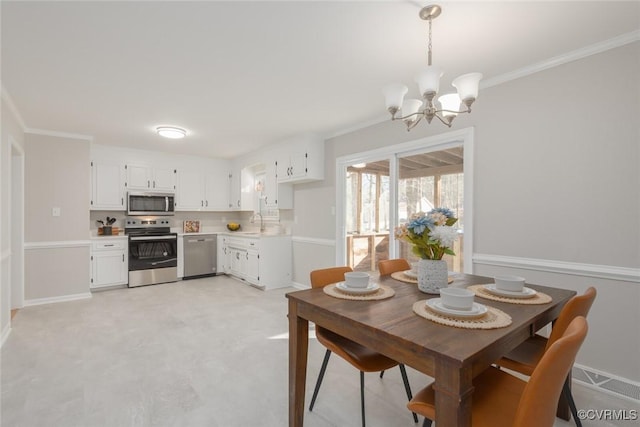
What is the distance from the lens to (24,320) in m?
3.52

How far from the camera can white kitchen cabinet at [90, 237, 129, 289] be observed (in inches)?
186

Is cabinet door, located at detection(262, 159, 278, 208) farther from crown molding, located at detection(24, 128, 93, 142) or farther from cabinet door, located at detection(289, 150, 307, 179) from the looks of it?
crown molding, located at detection(24, 128, 93, 142)

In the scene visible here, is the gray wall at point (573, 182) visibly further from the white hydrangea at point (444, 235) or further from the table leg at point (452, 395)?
the table leg at point (452, 395)


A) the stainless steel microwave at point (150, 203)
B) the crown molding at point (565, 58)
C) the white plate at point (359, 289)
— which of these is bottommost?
the white plate at point (359, 289)

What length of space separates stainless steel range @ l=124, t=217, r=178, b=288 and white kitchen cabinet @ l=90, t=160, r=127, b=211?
15.5 inches

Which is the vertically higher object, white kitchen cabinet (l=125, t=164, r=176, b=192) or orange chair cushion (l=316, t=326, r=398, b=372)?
white kitchen cabinet (l=125, t=164, r=176, b=192)

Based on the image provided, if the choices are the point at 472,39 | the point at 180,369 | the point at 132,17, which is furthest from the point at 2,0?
the point at 472,39

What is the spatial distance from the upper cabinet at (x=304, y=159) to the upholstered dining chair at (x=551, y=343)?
3.21 m

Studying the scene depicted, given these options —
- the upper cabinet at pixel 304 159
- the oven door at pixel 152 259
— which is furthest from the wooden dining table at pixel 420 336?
the oven door at pixel 152 259

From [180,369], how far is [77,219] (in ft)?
10.7

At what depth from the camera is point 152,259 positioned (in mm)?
5191

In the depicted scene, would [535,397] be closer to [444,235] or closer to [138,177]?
[444,235]

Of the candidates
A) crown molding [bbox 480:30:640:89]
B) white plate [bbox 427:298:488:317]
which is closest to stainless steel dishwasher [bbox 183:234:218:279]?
crown molding [bbox 480:30:640:89]

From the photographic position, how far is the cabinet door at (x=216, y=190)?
6.13 meters
